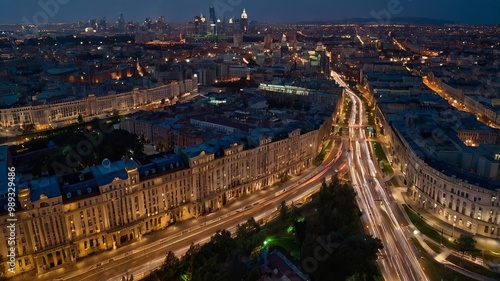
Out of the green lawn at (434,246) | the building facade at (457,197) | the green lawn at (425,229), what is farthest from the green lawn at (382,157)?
the green lawn at (434,246)

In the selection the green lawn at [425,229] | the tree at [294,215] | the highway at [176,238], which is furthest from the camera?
the tree at [294,215]

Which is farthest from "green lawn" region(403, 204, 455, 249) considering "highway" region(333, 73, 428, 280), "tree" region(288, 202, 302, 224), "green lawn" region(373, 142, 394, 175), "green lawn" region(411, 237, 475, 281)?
"tree" region(288, 202, 302, 224)

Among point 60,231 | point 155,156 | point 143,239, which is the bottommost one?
point 143,239

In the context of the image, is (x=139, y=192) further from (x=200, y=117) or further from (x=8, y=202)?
(x=200, y=117)

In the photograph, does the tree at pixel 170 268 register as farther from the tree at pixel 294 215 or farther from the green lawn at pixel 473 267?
the green lawn at pixel 473 267

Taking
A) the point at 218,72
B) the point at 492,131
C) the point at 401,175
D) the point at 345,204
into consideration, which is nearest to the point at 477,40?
the point at 218,72

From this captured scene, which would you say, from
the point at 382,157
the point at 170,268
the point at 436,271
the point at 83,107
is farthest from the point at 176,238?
the point at 83,107
